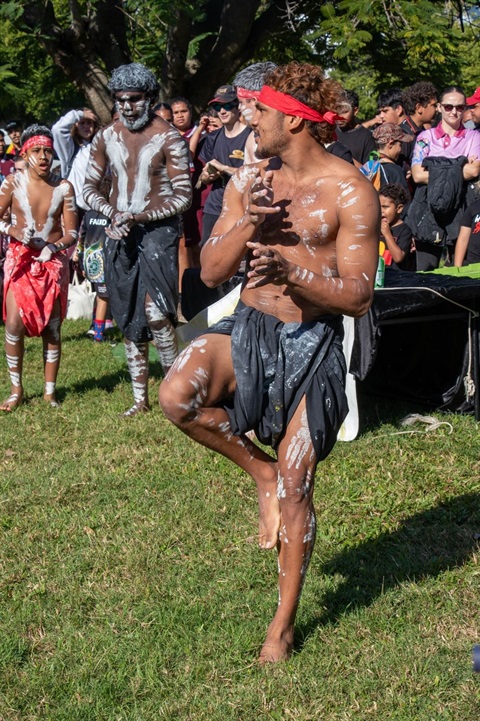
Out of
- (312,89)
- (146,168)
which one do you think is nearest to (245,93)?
(146,168)

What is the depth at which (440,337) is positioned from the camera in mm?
7047

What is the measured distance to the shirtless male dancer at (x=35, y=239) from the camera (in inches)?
299

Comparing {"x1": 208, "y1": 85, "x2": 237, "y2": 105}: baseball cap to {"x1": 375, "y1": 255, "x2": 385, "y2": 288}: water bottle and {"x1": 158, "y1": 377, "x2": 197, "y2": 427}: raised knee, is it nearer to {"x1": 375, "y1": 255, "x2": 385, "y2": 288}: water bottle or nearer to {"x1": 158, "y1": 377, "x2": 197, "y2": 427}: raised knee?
{"x1": 375, "y1": 255, "x2": 385, "y2": 288}: water bottle

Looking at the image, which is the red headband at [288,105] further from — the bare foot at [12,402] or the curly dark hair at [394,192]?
the bare foot at [12,402]

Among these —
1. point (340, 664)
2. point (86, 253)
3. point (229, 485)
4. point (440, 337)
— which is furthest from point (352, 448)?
point (86, 253)

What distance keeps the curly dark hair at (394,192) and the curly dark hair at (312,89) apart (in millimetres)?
4190

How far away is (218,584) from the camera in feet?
14.1

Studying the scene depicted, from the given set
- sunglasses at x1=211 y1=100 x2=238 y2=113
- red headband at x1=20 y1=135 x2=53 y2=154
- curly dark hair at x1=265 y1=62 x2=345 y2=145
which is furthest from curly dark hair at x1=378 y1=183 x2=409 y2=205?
curly dark hair at x1=265 y1=62 x2=345 y2=145

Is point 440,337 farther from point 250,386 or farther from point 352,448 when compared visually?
point 250,386

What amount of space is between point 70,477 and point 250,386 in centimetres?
256

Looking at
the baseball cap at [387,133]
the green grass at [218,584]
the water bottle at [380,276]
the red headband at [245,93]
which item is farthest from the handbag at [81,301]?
the water bottle at [380,276]

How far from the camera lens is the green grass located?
11.3ft

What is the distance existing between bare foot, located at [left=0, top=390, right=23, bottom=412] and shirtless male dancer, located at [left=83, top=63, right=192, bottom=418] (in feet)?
3.91

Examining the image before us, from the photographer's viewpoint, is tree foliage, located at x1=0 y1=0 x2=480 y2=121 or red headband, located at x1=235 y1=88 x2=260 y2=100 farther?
tree foliage, located at x1=0 y1=0 x2=480 y2=121
